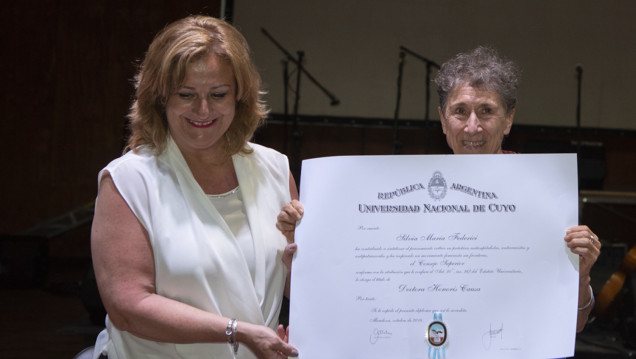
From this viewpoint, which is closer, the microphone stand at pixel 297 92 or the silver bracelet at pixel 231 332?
the silver bracelet at pixel 231 332

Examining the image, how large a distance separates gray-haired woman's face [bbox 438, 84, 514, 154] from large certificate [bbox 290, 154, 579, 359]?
0.29 metres

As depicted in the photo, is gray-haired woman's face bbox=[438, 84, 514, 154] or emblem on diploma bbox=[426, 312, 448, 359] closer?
emblem on diploma bbox=[426, 312, 448, 359]

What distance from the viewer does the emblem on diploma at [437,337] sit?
1472 millimetres

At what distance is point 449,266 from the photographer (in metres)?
1.49

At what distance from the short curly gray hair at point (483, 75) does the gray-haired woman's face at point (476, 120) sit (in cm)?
2

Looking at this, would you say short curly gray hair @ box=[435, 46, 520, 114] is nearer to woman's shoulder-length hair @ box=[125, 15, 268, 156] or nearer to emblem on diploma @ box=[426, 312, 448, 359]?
woman's shoulder-length hair @ box=[125, 15, 268, 156]

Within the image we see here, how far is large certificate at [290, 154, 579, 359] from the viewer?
1.48 metres

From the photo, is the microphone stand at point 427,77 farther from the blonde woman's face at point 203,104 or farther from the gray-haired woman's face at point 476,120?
the blonde woman's face at point 203,104

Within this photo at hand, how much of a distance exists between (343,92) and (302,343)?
5.44m

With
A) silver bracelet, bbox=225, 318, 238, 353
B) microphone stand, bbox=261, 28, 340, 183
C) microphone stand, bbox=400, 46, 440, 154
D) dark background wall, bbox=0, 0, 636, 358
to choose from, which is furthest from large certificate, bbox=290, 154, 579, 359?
dark background wall, bbox=0, 0, 636, 358

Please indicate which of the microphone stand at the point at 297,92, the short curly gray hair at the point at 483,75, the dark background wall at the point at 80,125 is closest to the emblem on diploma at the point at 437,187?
the short curly gray hair at the point at 483,75

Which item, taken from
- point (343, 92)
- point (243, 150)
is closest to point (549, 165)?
point (243, 150)

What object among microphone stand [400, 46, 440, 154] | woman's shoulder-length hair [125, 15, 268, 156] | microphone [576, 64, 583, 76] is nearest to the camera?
woman's shoulder-length hair [125, 15, 268, 156]

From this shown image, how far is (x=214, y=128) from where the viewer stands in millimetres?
1692
